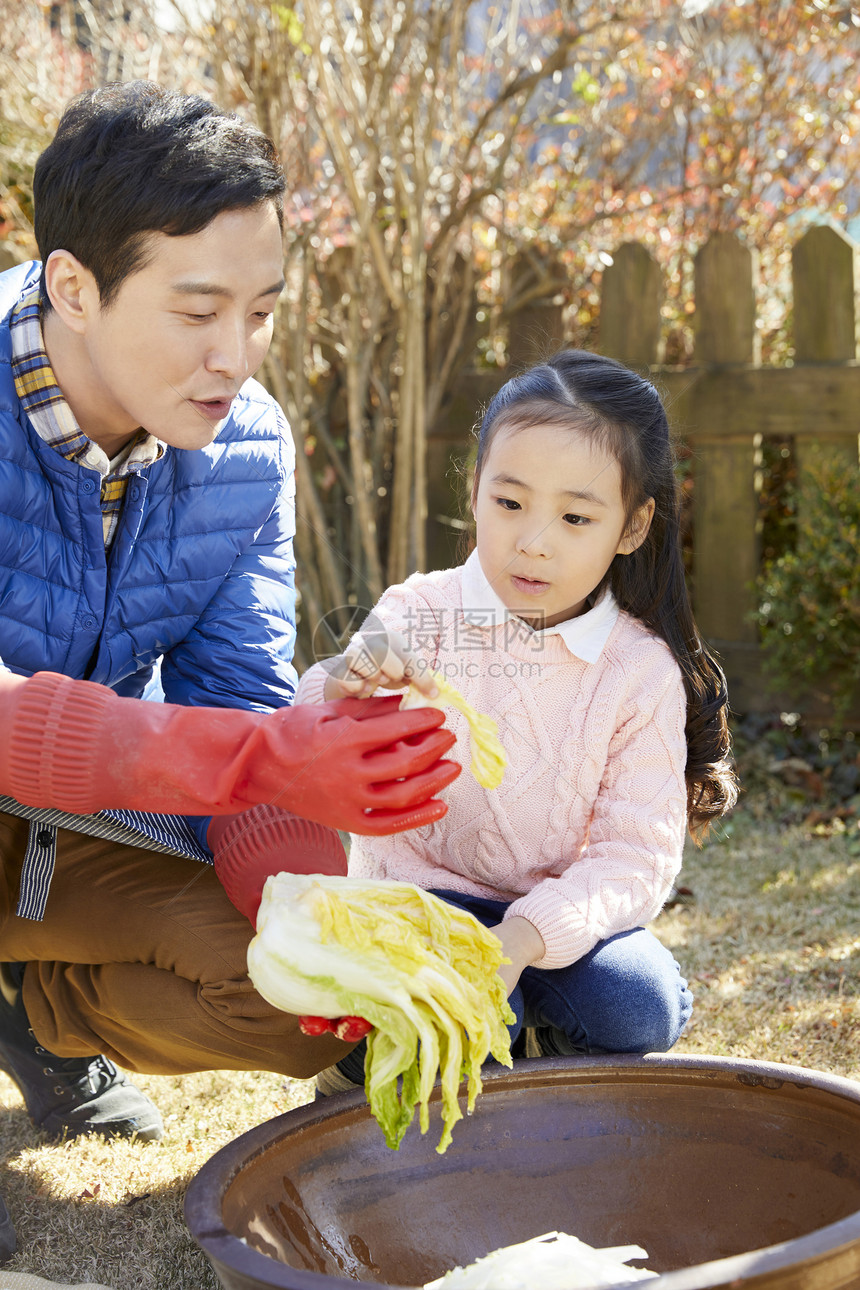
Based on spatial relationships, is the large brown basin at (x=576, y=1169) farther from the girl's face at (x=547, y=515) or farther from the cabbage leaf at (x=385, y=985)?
the girl's face at (x=547, y=515)

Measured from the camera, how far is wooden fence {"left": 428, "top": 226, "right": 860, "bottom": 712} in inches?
166

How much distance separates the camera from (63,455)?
2.00 meters

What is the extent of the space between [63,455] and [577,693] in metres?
0.99

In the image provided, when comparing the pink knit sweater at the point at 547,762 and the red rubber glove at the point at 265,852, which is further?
the pink knit sweater at the point at 547,762

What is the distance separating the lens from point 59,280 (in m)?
1.89

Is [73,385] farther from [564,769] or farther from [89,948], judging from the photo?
[564,769]

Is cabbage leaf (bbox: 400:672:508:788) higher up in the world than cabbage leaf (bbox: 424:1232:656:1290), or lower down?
higher up

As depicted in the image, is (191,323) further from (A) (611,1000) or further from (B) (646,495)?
(A) (611,1000)

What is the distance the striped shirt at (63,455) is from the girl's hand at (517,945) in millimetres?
593

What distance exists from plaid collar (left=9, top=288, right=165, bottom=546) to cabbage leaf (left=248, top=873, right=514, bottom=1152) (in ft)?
2.70

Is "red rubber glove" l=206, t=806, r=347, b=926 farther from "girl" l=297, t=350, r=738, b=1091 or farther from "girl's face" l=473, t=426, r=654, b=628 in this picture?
"girl's face" l=473, t=426, r=654, b=628

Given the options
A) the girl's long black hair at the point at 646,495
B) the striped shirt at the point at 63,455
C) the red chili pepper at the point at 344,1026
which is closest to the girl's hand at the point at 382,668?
the red chili pepper at the point at 344,1026

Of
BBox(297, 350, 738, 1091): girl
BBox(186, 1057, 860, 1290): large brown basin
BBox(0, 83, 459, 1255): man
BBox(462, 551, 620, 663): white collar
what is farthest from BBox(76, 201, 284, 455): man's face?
BBox(186, 1057, 860, 1290): large brown basin

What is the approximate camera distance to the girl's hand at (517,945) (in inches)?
73.0
